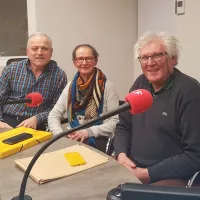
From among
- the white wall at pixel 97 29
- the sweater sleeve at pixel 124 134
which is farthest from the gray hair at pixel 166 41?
the white wall at pixel 97 29

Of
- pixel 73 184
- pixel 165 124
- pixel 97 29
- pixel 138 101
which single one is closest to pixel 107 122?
pixel 165 124

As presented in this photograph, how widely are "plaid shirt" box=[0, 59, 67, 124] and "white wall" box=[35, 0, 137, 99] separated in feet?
2.46

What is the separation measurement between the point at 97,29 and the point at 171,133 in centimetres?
210

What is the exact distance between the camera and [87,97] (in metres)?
2.23

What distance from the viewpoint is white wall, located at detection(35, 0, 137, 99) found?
3.20 m

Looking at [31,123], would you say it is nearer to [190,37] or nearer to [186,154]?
[186,154]

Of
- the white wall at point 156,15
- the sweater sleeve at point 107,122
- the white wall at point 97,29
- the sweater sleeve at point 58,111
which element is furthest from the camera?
the white wall at point 97,29

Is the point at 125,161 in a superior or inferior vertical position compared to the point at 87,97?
inferior

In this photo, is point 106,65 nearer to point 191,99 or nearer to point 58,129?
point 58,129

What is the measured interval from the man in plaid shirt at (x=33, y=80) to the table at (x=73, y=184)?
1.27 meters

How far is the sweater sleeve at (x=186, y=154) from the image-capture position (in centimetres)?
148

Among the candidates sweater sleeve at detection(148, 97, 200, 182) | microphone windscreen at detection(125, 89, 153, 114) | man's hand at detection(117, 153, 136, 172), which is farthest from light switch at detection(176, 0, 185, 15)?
microphone windscreen at detection(125, 89, 153, 114)

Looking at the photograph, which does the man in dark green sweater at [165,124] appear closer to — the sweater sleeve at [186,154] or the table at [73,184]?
the sweater sleeve at [186,154]

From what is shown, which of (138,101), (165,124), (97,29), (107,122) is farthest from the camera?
(97,29)
